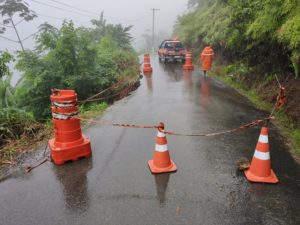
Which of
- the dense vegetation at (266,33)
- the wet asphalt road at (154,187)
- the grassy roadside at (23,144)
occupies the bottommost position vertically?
the grassy roadside at (23,144)

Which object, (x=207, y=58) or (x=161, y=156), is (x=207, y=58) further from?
(x=161, y=156)

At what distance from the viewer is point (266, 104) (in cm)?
861

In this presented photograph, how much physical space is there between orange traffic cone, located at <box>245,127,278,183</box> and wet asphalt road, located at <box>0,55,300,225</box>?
0.14 meters

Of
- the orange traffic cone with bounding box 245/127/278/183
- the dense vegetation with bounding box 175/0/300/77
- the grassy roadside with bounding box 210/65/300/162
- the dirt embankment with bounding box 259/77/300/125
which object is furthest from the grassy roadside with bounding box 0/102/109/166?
the dense vegetation with bounding box 175/0/300/77

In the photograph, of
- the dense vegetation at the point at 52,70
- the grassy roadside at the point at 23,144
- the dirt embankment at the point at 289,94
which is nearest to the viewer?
the grassy roadside at the point at 23,144

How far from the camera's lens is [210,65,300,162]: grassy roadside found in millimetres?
5937

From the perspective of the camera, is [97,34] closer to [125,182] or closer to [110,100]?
[110,100]

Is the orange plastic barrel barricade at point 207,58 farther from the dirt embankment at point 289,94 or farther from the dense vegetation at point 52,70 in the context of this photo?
the dense vegetation at point 52,70

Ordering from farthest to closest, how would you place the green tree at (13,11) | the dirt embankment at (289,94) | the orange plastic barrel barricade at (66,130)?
the green tree at (13,11), the dirt embankment at (289,94), the orange plastic barrel barricade at (66,130)

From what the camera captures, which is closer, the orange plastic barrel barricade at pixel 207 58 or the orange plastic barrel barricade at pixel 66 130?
the orange plastic barrel barricade at pixel 66 130

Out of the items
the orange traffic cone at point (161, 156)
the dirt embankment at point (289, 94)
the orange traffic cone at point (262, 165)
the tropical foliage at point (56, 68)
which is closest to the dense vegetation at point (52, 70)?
the tropical foliage at point (56, 68)

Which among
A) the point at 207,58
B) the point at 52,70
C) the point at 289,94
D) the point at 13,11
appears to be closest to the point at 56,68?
the point at 52,70

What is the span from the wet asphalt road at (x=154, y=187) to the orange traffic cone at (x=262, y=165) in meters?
0.14

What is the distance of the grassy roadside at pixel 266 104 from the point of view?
594 centimetres
